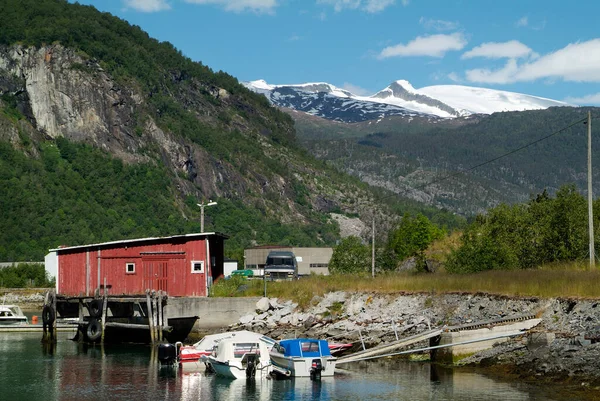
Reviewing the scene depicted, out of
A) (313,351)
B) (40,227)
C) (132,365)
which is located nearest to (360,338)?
(313,351)

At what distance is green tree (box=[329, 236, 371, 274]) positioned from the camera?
113 m

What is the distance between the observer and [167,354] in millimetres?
54125

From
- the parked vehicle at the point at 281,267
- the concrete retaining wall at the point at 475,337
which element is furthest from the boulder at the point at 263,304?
the parked vehicle at the point at 281,267

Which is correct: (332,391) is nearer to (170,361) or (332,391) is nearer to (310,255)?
(170,361)

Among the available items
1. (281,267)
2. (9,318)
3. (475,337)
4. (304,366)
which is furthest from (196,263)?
(281,267)

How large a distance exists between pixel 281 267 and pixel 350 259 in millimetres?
23170

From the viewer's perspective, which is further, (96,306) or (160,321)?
(96,306)

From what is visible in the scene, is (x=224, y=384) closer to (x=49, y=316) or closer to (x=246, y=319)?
(x=246, y=319)

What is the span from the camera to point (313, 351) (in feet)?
159

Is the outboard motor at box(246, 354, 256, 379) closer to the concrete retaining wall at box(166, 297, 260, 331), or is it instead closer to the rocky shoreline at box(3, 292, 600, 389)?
the rocky shoreline at box(3, 292, 600, 389)

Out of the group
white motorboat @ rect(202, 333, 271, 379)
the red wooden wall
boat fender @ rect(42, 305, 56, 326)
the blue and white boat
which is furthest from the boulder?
boat fender @ rect(42, 305, 56, 326)

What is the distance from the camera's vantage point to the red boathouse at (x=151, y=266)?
2717 inches

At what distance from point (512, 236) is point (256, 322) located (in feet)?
72.3

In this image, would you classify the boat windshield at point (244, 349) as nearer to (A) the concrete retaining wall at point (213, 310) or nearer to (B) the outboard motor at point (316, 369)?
(B) the outboard motor at point (316, 369)
